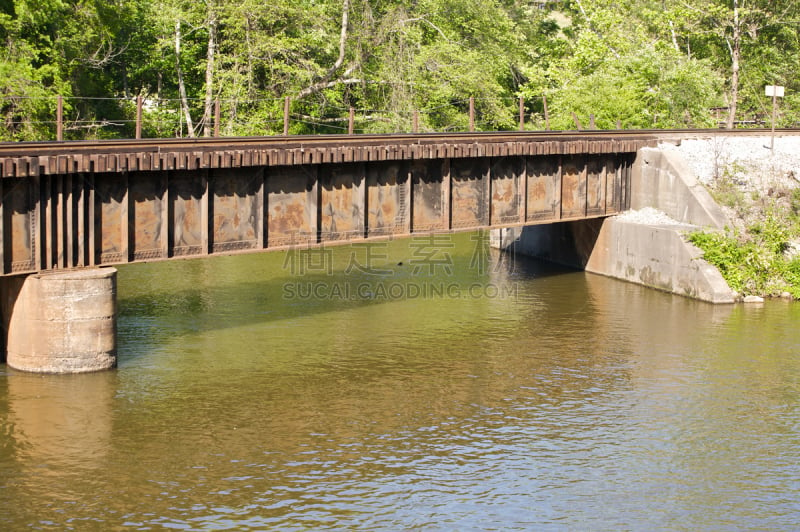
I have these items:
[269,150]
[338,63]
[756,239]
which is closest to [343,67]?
[338,63]

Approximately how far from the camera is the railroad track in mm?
21723

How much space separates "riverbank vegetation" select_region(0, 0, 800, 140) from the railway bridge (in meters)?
11.2

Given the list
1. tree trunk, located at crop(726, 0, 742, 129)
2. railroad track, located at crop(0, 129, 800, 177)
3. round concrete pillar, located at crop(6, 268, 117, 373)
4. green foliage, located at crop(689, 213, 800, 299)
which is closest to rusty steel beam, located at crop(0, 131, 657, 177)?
railroad track, located at crop(0, 129, 800, 177)

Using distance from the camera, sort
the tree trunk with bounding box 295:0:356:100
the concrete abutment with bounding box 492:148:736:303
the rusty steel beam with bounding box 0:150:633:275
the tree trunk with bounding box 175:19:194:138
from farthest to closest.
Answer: the tree trunk with bounding box 295:0:356:100, the tree trunk with bounding box 175:19:194:138, the concrete abutment with bounding box 492:148:736:303, the rusty steel beam with bounding box 0:150:633:275

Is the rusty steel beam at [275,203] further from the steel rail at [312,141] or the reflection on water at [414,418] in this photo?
the reflection on water at [414,418]

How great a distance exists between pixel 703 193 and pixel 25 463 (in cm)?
2430

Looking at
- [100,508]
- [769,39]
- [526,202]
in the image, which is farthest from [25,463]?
[769,39]

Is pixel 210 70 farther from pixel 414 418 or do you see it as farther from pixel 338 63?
pixel 414 418

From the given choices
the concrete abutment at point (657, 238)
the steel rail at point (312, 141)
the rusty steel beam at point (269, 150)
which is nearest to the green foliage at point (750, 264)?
the concrete abutment at point (657, 238)

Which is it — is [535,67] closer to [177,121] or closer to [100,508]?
[177,121]

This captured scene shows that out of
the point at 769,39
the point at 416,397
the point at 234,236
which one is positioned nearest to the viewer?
the point at 416,397

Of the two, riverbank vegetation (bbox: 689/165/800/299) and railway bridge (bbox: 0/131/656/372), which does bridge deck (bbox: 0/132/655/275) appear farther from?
riverbank vegetation (bbox: 689/165/800/299)

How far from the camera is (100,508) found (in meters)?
15.9

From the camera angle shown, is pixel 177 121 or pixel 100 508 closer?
pixel 100 508
